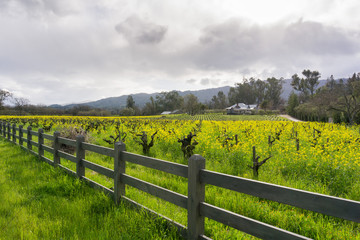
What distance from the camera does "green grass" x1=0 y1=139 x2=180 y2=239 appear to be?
2947mm

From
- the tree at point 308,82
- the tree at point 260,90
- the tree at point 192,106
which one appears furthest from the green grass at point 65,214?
the tree at point 260,90

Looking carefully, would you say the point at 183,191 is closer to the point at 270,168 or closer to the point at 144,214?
the point at 144,214

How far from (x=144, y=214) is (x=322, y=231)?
9.39 ft

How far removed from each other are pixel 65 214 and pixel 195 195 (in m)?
2.43

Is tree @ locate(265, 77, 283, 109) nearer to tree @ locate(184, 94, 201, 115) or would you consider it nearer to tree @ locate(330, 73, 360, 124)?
tree @ locate(184, 94, 201, 115)

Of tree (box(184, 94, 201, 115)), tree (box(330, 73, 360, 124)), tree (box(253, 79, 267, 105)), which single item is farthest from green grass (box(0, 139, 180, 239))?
tree (box(253, 79, 267, 105))

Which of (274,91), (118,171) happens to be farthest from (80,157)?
(274,91)

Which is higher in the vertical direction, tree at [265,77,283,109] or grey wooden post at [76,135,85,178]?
tree at [265,77,283,109]

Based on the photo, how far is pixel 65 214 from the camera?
11.6ft

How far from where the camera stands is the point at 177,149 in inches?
378

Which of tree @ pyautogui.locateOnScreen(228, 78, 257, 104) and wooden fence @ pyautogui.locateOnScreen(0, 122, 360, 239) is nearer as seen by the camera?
wooden fence @ pyautogui.locateOnScreen(0, 122, 360, 239)

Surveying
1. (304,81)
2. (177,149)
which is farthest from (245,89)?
(177,149)

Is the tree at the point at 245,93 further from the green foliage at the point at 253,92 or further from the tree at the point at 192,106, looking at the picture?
the tree at the point at 192,106

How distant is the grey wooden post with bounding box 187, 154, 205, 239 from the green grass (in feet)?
1.21
